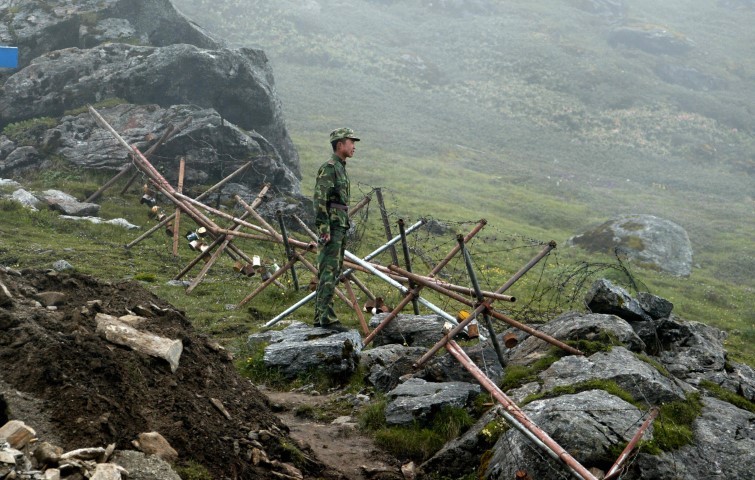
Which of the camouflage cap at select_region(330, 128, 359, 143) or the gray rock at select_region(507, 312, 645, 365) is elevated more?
the camouflage cap at select_region(330, 128, 359, 143)

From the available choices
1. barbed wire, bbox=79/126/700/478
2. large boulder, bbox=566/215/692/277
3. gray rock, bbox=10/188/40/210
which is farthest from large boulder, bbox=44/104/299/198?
large boulder, bbox=566/215/692/277

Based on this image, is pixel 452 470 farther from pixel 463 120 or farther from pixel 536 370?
pixel 463 120

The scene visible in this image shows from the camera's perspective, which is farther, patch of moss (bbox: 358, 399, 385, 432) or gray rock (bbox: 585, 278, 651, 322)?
gray rock (bbox: 585, 278, 651, 322)

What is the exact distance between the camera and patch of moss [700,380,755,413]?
995cm

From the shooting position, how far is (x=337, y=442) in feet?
33.3

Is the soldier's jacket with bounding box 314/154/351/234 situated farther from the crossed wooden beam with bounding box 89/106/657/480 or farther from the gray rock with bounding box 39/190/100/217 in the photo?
the gray rock with bounding box 39/190/100/217

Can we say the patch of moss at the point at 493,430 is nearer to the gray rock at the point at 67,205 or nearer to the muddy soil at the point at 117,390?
the muddy soil at the point at 117,390

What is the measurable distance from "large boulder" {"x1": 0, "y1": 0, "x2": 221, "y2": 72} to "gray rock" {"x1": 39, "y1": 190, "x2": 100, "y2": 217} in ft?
30.7

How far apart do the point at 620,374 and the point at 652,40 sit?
106 m

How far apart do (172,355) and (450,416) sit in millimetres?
3786

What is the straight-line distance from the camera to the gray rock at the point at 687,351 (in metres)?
11.5

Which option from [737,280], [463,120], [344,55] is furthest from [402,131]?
[737,280]

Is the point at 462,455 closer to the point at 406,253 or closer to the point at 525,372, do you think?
the point at 525,372

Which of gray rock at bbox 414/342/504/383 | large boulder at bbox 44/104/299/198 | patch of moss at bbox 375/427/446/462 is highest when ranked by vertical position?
gray rock at bbox 414/342/504/383
